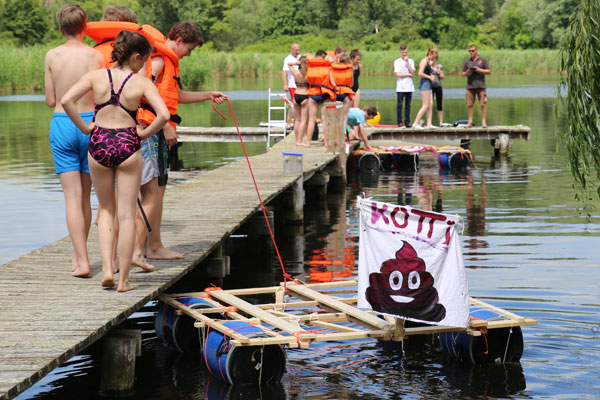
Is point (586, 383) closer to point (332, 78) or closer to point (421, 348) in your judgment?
point (421, 348)

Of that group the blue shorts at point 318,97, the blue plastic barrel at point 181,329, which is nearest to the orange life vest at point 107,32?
the blue plastic barrel at point 181,329

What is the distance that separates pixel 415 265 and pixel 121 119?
2.12m

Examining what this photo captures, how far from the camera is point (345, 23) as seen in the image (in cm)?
8200

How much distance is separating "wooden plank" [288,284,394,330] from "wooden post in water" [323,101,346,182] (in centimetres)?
806

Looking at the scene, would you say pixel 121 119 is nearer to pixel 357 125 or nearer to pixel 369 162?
pixel 369 162

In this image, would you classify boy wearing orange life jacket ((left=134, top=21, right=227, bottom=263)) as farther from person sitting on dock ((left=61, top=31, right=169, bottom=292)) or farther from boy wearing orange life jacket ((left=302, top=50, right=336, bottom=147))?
boy wearing orange life jacket ((left=302, top=50, right=336, bottom=147))

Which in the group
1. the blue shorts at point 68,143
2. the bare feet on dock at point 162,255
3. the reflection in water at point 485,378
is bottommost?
the reflection in water at point 485,378

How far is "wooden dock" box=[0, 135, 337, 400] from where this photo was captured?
5.45 meters

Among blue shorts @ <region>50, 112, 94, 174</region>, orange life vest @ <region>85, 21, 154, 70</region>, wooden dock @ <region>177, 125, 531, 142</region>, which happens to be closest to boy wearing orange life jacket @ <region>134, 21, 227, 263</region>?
orange life vest @ <region>85, 21, 154, 70</region>

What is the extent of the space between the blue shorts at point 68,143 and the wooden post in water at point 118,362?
4.24ft

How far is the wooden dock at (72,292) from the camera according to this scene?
5.45m

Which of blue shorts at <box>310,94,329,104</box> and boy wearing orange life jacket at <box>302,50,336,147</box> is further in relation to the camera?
blue shorts at <box>310,94,329,104</box>

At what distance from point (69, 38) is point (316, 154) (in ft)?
31.5

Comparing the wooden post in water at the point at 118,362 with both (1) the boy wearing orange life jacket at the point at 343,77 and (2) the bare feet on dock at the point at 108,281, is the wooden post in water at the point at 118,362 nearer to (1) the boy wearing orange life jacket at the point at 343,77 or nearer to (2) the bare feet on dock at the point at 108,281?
(2) the bare feet on dock at the point at 108,281
